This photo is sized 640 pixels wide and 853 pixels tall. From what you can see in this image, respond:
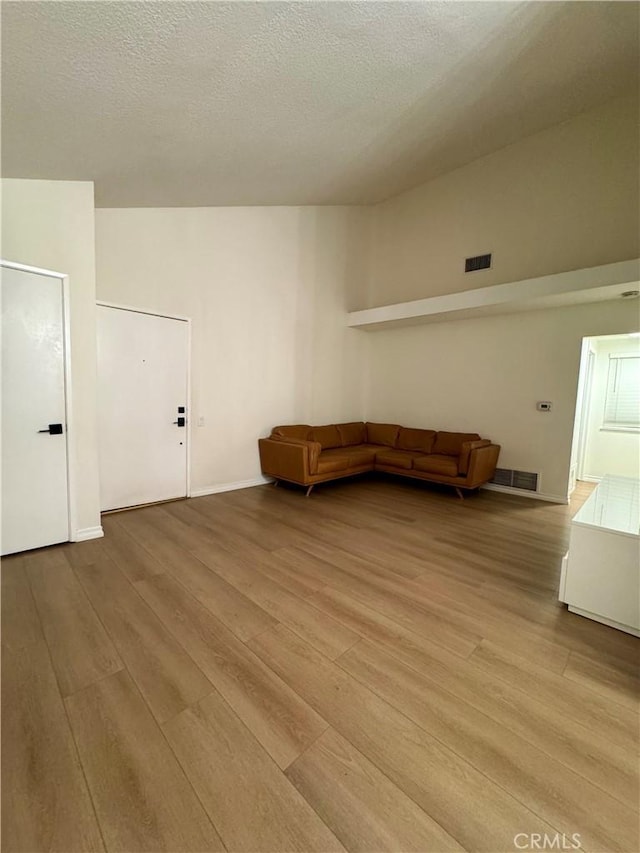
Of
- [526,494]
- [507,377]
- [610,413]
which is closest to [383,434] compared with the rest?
[507,377]

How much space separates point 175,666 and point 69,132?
316 cm

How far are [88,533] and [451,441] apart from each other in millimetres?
4483

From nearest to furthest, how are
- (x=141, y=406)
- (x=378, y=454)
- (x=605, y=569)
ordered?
(x=605, y=569)
(x=141, y=406)
(x=378, y=454)

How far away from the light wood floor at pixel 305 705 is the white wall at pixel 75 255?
0.69m

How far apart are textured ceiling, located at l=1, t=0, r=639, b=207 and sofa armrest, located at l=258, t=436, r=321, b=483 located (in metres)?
2.87

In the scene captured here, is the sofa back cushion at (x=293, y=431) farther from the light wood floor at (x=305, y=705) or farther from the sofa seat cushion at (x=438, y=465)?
the light wood floor at (x=305, y=705)

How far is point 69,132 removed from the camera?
2188 millimetres

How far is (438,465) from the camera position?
4531mm

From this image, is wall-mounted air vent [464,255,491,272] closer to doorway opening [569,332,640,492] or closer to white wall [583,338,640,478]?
doorway opening [569,332,640,492]

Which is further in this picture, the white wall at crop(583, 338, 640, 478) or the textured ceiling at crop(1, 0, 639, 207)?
the white wall at crop(583, 338, 640, 478)

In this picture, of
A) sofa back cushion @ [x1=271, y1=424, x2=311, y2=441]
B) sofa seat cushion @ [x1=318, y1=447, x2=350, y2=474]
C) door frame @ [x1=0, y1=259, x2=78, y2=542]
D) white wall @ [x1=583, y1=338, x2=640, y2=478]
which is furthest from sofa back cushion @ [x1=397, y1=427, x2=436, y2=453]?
door frame @ [x1=0, y1=259, x2=78, y2=542]

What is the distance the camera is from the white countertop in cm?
206

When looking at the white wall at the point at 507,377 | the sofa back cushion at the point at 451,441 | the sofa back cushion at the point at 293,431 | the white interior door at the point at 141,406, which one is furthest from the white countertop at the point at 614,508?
the white interior door at the point at 141,406

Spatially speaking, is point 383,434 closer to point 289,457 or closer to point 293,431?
point 293,431
